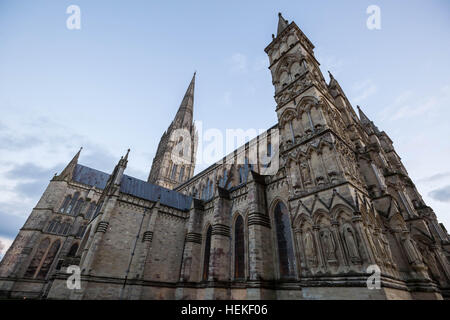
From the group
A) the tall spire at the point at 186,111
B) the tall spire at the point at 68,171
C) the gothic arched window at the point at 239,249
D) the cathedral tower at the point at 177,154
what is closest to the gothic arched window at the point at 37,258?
the tall spire at the point at 68,171

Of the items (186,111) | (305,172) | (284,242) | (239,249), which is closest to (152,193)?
(239,249)

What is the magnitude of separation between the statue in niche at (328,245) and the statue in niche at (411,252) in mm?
5107

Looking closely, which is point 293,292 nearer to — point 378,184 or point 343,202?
point 343,202

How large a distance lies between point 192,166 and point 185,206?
25756mm

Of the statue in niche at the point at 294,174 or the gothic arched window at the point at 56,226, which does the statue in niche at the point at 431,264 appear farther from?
the gothic arched window at the point at 56,226

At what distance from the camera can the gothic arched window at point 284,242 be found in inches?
507

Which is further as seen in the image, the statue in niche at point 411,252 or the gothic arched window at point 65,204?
the gothic arched window at point 65,204

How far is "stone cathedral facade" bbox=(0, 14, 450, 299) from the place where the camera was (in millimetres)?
9820

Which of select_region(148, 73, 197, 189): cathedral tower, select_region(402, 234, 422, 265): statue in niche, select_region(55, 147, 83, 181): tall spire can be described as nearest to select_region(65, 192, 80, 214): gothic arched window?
select_region(55, 147, 83, 181): tall spire

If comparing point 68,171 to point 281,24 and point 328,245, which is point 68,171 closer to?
point 281,24

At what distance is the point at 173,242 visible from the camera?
20.7 m

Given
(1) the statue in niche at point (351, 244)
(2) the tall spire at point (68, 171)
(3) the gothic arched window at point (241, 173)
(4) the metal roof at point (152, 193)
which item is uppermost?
(2) the tall spire at point (68, 171)

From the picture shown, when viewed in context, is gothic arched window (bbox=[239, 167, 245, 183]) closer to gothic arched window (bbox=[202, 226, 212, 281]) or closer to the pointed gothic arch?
gothic arched window (bbox=[202, 226, 212, 281])

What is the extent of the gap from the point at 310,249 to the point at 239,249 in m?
7.25
